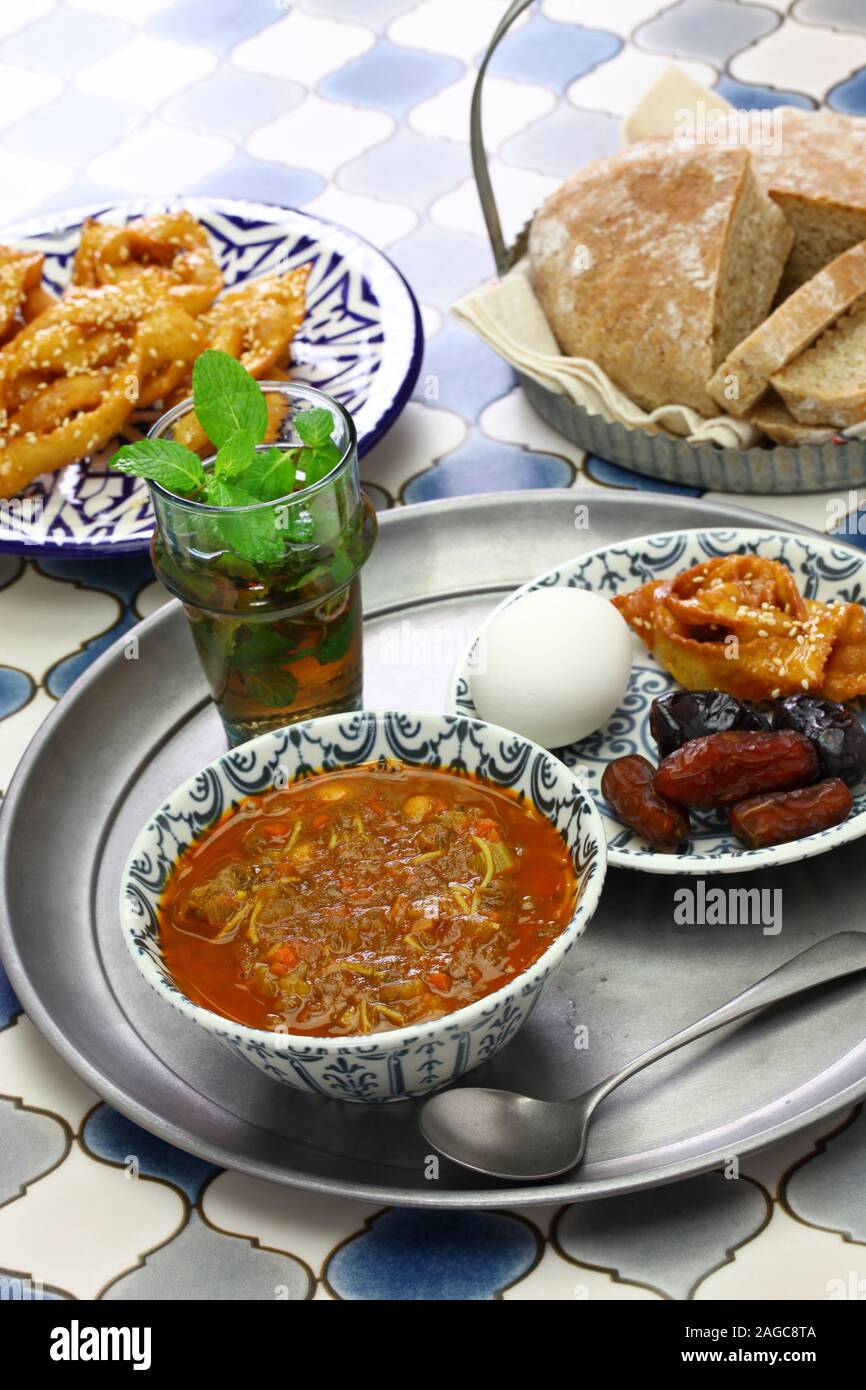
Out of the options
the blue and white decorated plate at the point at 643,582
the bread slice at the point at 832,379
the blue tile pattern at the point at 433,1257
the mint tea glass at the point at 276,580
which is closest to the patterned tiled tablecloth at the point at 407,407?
the blue tile pattern at the point at 433,1257

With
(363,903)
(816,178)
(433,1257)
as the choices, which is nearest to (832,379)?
(816,178)

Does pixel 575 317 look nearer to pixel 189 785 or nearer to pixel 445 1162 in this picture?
pixel 189 785

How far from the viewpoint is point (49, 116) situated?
3051mm

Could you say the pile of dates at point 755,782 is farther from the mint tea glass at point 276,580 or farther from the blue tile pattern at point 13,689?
the blue tile pattern at point 13,689

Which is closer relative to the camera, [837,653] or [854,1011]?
[854,1011]

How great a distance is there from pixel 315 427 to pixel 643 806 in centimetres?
49

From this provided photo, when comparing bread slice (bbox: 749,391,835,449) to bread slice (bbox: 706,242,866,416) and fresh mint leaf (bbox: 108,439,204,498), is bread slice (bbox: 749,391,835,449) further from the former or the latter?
fresh mint leaf (bbox: 108,439,204,498)

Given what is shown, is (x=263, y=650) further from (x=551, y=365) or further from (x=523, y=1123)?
(x=551, y=365)

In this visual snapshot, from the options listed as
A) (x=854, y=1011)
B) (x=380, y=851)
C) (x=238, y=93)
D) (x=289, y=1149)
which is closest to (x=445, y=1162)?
(x=289, y=1149)

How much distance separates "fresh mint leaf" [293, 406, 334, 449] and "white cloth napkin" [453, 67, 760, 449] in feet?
2.04

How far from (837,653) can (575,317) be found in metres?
0.74

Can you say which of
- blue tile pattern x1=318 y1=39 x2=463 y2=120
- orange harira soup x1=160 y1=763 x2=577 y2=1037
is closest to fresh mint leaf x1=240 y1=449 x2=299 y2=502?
orange harira soup x1=160 y1=763 x2=577 y2=1037

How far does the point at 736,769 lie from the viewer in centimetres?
145

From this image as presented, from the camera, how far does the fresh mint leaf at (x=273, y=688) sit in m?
1.60
